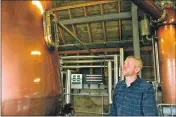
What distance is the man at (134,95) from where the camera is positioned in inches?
72.4

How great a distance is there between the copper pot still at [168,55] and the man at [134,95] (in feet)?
6.61

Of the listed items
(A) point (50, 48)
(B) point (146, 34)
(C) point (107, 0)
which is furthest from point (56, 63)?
(C) point (107, 0)

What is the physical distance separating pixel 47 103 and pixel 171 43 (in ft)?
9.67

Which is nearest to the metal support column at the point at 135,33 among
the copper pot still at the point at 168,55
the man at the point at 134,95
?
the copper pot still at the point at 168,55

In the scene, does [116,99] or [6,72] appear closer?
[6,72]

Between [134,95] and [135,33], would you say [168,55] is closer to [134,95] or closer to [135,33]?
[135,33]

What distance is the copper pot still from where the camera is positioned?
3.73 m

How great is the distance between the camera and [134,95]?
1906mm

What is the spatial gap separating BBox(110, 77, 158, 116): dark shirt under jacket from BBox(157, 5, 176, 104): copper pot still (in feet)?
6.69

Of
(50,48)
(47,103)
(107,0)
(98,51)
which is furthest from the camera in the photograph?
(98,51)

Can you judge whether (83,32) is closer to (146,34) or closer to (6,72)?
(146,34)

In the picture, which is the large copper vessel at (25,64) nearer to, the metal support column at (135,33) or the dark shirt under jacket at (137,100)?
the dark shirt under jacket at (137,100)

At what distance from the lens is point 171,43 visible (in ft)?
12.4

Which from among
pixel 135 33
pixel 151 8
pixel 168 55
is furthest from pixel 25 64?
pixel 135 33
